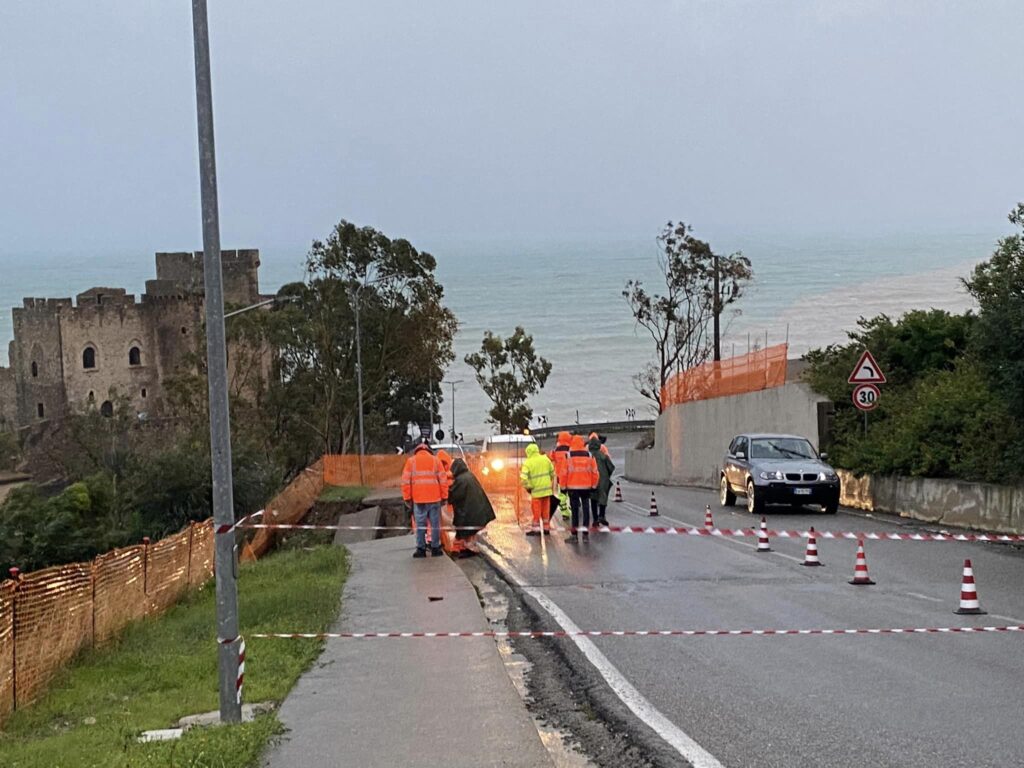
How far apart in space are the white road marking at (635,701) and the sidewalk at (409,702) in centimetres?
73

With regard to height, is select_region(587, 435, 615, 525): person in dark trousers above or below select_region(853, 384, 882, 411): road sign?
below

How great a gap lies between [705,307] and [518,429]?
25.3m

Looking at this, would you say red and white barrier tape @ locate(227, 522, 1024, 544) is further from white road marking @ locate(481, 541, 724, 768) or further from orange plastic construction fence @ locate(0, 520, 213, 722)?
white road marking @ locate(481, 541, 724, 768)

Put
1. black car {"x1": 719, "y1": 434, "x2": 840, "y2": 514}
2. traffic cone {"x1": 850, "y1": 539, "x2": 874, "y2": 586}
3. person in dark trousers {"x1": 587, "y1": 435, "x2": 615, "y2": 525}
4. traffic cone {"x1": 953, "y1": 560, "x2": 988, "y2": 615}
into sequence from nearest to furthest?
traffic cone {"x1": 953, "y1": 560, "x2": 988, "y2": 615}, traffic cone {"x1": 850, "y1": 539, "x2": 874, "y2": 586}, person in dark trousers {"x1": 587, "y1": 435, "x2": 615, "y2": 525}, black car {"x1": 719, "y1": 434, "x2": 840, "y2": 514}

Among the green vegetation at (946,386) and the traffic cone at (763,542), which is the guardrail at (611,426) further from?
the traffic cone at (763,542)

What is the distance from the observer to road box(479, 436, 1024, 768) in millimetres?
8352

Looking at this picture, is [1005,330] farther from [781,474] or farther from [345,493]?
[345,493]

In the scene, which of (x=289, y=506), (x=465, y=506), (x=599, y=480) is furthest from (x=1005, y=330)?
(x=289, y=506)

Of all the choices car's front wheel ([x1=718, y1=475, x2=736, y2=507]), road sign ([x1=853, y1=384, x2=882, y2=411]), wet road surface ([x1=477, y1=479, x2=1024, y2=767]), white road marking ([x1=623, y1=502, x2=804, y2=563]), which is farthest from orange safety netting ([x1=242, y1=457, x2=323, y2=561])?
wet road surface ([x1=477, y1=479, x2=1024, y2=767])

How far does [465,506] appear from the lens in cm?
2058

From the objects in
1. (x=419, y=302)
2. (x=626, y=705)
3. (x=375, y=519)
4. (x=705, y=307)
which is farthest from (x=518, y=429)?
(x=626, y=705)

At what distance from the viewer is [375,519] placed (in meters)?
40.9

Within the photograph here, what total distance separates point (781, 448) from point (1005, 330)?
765 centimetres

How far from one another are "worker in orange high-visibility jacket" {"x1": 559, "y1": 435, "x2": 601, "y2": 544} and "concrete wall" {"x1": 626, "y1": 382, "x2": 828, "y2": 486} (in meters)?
14.2
